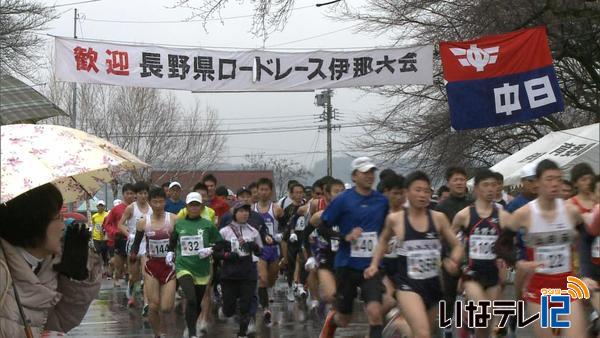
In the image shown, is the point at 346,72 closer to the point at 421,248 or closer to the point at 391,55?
the point at 391,55

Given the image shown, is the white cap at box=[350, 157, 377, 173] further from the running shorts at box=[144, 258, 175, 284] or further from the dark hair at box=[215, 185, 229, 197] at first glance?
the dark hair at box=[215, 185, 229, 197]

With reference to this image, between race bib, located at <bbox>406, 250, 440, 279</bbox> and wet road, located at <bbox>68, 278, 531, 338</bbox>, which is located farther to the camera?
wet road, located at <bbox>68, 278, 531, 338</bbox>

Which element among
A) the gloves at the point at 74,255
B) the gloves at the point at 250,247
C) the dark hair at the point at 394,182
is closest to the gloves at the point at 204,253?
the gloves at the point at 250,247

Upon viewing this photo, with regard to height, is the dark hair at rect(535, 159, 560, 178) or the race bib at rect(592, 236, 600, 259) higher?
the dark hair at rect(535, 159, 560, 178)

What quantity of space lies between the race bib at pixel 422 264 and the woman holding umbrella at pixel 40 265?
395cm

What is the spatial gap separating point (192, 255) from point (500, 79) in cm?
682

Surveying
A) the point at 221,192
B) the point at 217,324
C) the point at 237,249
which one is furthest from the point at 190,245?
the point at 221,192

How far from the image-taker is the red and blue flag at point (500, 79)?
49.3ft

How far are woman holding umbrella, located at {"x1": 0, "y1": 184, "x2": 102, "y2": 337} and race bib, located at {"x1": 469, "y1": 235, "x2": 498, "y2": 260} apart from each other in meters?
5.16

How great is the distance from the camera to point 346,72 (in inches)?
683

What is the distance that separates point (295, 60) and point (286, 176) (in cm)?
7132

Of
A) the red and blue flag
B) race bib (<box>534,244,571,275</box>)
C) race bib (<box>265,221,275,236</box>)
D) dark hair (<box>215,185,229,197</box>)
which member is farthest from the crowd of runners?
the red and blue flag

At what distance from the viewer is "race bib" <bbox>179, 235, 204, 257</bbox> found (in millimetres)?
11047

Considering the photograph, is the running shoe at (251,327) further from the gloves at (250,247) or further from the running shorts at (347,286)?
the running shorts at (347,286)
